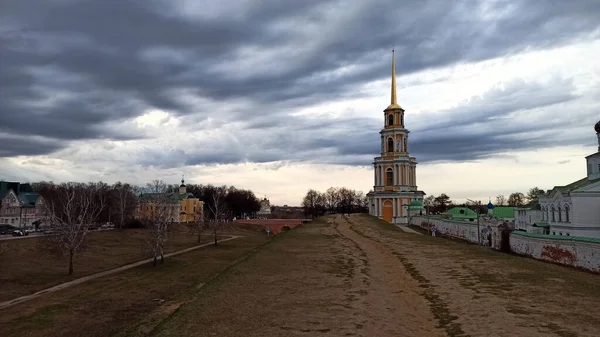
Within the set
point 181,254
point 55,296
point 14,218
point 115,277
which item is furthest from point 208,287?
point 14,218

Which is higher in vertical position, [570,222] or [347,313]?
[570,222]


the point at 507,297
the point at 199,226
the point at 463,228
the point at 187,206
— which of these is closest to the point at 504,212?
the point at 463,228

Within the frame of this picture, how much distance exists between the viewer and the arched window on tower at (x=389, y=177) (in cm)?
7538

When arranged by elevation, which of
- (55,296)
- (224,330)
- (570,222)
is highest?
(570,222)

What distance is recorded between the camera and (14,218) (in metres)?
73.1

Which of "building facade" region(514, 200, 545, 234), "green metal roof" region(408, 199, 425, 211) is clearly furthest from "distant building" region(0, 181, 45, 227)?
"building facade" region(514, 200, 545, 234)

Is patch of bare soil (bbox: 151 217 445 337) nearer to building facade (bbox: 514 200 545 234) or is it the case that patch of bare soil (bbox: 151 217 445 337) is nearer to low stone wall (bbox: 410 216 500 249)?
low stone wall (bbox: 410 216 500 249)

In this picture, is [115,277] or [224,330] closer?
[224,330]

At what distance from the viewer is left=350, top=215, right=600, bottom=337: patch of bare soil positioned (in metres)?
10.9

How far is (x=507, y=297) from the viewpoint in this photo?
14320 millimetres

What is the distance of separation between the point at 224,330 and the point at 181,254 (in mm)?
37749

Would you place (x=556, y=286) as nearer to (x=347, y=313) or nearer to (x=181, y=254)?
(x=347, y=313)

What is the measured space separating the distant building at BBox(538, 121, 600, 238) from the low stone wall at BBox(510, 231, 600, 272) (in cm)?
888

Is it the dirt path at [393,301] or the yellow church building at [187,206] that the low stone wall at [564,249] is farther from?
the yellow church building at [187,206]
